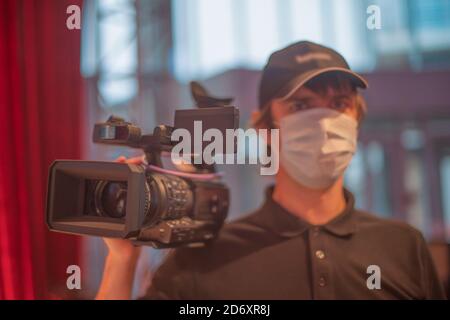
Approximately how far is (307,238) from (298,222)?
0.04m

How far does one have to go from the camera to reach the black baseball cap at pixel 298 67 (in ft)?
3.14

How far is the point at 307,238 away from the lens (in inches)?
39.4

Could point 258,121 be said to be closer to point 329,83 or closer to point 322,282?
point 329,83

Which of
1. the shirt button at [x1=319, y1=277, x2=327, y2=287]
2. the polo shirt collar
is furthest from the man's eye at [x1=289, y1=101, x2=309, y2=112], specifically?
the shirt button at [x1=319, y1=277, x2=327, y2=287]

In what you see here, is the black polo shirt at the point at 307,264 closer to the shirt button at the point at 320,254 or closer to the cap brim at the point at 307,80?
the shirt button at the point at 320,254

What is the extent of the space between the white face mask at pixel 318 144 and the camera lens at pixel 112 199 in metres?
0.37

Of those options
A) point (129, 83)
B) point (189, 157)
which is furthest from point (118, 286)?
point (129, 83)

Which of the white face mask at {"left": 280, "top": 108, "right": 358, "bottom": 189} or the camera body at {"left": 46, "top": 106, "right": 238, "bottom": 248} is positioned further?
the white face mask at {"left": 280, "top": 108, "right": 358, "bottom": 189}

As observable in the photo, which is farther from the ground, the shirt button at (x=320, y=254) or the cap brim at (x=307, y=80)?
the cap brim at (x=307, y=80)

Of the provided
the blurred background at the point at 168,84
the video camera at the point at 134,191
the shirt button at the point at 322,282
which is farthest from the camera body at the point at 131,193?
the shirt button at the point at 322,282

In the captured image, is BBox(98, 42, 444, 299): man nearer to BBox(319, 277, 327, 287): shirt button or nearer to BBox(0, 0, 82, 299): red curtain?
BBox(319, 277, 327, 287): shirt button

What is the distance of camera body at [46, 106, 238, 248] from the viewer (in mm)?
763

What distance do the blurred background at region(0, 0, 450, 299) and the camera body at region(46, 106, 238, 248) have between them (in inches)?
4.0
